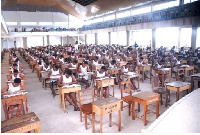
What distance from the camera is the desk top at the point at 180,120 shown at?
2.89 m

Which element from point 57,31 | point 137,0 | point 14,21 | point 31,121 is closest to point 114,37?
point 57,31

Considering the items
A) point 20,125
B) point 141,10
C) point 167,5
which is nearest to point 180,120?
point 20,125

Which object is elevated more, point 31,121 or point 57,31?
point 57,31

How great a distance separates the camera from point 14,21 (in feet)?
104

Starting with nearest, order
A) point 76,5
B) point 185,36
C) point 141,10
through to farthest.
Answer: point 185,36
point 141,10
point 76,5

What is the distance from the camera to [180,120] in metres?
3.23

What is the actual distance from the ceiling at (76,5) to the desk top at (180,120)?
16.1m

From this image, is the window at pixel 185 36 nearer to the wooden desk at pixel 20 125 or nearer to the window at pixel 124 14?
the window at pixel 124 14

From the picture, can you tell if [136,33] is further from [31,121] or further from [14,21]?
[31,121]

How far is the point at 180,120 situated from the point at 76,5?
26535mm

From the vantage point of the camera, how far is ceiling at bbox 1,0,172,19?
2042 centimetres

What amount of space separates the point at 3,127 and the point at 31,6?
110 ft

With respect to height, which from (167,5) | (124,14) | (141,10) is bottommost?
(167,5)

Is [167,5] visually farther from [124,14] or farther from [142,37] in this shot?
[124,14]
